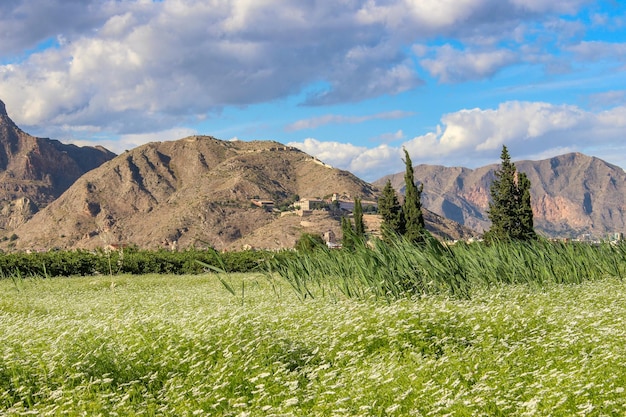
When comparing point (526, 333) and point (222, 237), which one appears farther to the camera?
point (222, 237)

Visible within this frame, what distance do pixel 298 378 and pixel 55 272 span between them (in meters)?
32.6

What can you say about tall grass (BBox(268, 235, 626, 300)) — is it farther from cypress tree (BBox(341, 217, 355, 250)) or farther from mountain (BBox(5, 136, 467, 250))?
mountain (BBox(5, 136, 467, 250))

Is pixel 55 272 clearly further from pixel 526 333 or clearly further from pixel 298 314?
pixel 526 333

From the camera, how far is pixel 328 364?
7.62 meters

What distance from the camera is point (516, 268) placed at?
16984 mm

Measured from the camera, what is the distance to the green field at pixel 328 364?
21.0 feet

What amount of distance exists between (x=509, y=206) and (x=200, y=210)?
122 meters

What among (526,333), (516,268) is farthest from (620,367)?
(516,268)

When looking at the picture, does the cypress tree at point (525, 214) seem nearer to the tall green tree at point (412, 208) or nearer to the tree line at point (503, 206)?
the tree line at point (503, 206)

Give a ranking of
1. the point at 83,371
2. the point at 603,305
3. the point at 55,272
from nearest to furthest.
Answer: the point at 83,371 < the point at 603,305 < the point at 55,272

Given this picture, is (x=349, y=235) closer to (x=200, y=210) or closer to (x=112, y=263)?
(x=112, y=263)

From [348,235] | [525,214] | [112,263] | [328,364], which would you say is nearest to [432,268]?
[348,235]

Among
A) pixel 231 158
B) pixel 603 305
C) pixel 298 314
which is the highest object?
pixel 231 158

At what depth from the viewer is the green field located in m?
6.39
